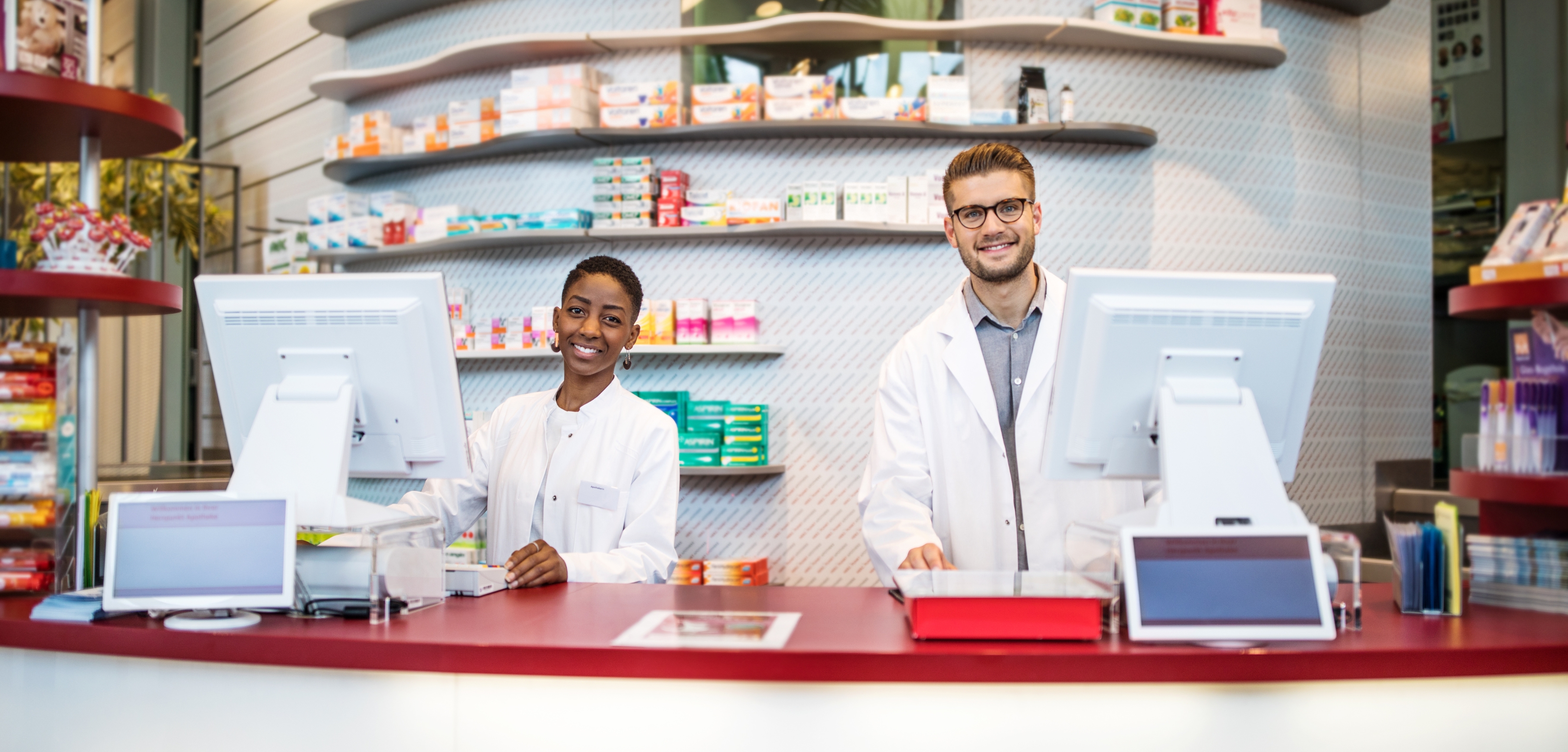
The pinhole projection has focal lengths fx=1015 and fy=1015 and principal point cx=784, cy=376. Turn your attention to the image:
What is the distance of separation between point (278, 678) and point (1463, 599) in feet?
6.75

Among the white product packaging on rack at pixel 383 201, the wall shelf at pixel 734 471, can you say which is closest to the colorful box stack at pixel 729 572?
the wall shelf at pixel 734 471

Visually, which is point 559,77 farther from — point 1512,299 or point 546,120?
point 1512,299

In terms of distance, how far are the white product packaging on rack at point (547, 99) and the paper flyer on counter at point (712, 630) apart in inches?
118

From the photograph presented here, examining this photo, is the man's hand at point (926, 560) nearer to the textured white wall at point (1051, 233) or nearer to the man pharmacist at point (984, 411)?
the man pharmacist at point (984, 411)

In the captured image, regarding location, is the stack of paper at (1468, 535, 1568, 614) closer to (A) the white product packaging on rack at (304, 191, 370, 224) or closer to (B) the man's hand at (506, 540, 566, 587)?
(B) the man's hand at (506, 540, 566, 587)

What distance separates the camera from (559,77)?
4.27 metres

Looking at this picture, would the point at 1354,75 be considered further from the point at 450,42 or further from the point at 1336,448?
the point at 450,42

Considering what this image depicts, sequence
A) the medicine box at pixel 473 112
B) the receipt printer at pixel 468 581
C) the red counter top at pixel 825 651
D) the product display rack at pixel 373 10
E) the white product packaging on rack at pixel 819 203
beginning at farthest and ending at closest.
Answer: the product display rack at pixel 373 10
the medicine box at pixel 473 112
the white product packaging on rack at pixel 819 203
the receipt printer at pixel 468 581
the red counter top at pixel 825 651

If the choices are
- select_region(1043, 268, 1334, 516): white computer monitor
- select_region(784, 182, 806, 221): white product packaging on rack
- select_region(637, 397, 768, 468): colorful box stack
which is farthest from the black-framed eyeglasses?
select_region(637, 397, 768, 468): colorful box stack

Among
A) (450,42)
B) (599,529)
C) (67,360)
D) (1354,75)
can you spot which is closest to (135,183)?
(450,42)

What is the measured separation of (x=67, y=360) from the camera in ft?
6.97

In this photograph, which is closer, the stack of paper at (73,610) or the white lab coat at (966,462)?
the stack of paper at (73,610)

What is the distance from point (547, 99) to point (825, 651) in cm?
340

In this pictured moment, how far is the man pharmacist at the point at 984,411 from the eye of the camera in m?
2.33
